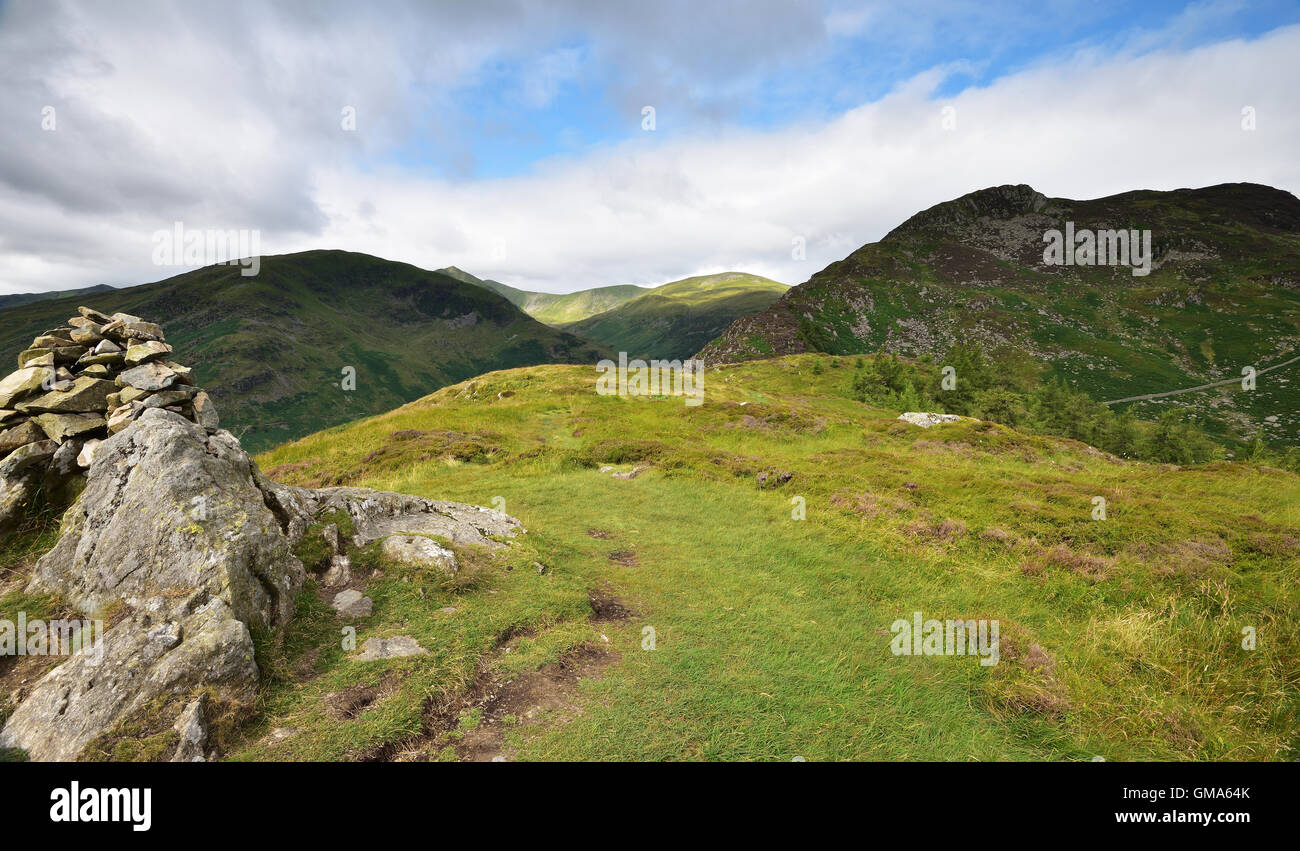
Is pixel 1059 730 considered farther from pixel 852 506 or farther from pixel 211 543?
pixel 211 543

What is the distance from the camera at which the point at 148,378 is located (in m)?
10.4

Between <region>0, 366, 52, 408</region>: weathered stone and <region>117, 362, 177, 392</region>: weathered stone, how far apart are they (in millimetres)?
1154

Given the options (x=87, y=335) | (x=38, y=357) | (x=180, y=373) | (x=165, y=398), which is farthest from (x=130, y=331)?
(x=165, y=398)

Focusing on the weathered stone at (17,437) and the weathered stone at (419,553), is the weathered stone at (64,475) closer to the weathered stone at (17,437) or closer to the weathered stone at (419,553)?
the weathered stone at (17,437)

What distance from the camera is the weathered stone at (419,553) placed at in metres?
10.7

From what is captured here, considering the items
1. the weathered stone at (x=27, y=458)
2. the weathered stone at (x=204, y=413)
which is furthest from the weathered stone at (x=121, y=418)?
the weathered stone at (x=204, y=413)

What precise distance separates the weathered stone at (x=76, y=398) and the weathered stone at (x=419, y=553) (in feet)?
21.0

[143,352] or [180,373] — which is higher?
A: [143,352]

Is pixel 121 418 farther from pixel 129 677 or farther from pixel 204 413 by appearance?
pixel 129 677

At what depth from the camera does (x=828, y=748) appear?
7078 mm

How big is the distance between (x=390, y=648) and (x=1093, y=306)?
214 m

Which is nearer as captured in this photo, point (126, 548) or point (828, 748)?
point (828, 748)
